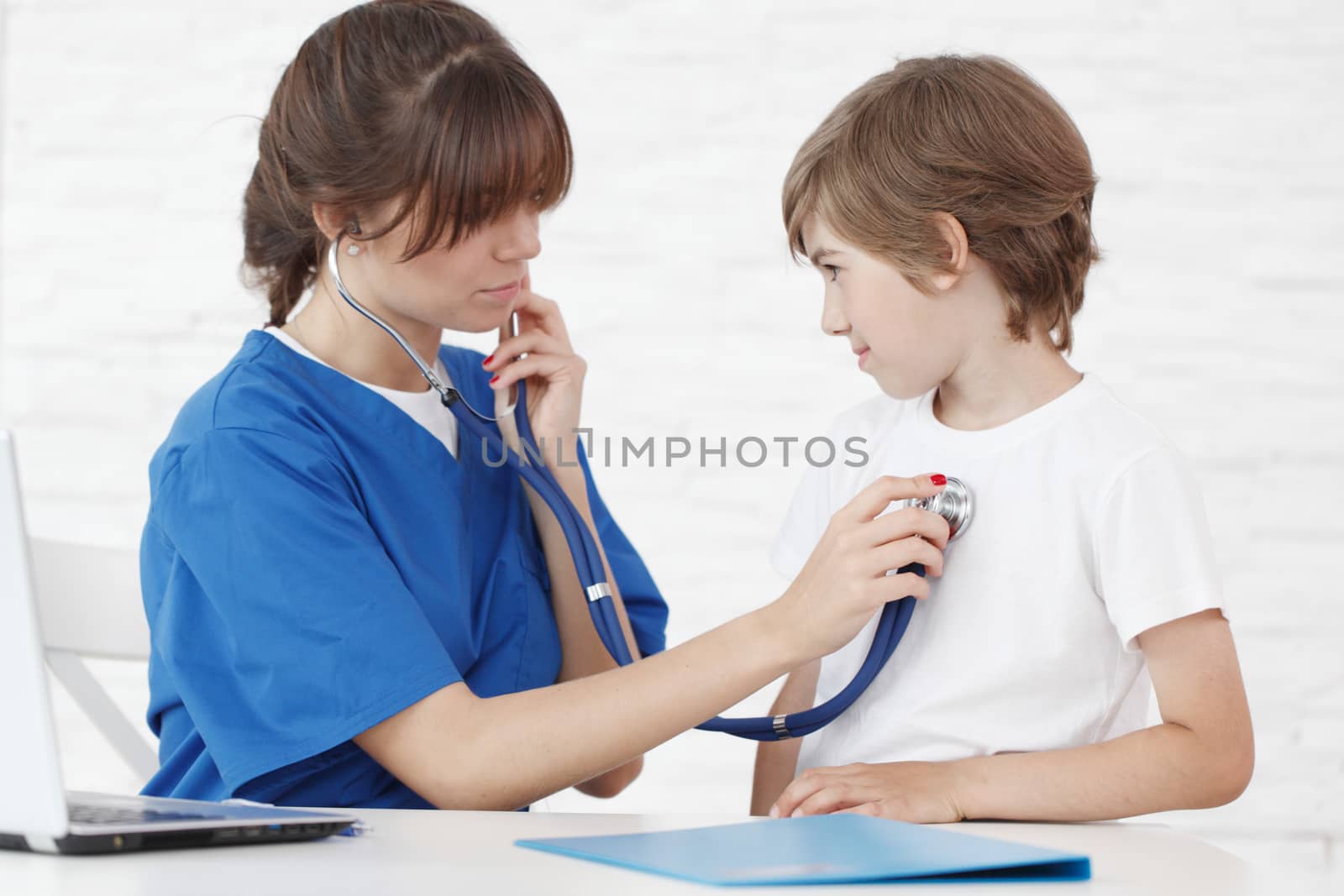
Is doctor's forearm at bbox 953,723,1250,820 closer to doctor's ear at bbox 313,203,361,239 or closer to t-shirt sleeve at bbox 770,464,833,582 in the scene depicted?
t-shirt sleeve at bbox 770,464,833,582

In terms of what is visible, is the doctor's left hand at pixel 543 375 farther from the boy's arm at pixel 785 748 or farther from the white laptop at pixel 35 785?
the white laptop at pixel 35 785

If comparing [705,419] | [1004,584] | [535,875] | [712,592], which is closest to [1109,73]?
[705,419]

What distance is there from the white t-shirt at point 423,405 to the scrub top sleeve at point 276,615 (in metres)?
0.17

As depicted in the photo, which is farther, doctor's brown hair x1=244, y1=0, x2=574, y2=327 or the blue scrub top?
doctor's brown hair x1=244, y1=0, x2=574, y2=327

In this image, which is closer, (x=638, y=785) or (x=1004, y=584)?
(x=1004, y=584)

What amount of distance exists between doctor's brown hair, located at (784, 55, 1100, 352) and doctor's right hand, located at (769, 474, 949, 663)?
257 mm

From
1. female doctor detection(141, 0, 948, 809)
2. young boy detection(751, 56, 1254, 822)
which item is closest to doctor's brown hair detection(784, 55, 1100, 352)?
young boy detection(751, 56, 1254, 822)

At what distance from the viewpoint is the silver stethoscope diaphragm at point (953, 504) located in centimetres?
110

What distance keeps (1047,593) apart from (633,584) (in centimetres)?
52

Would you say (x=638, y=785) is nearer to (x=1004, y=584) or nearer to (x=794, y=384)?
(x=794, y=384)

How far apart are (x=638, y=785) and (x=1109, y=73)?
1.52 m

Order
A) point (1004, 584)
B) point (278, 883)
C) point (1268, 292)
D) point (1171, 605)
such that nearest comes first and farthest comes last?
point (278, 883) → point (1171, 605) → point (1004, 584) → point (1268, 292)

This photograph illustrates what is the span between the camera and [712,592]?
231 centimetres

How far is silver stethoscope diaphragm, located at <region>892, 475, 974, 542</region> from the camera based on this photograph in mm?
1097
